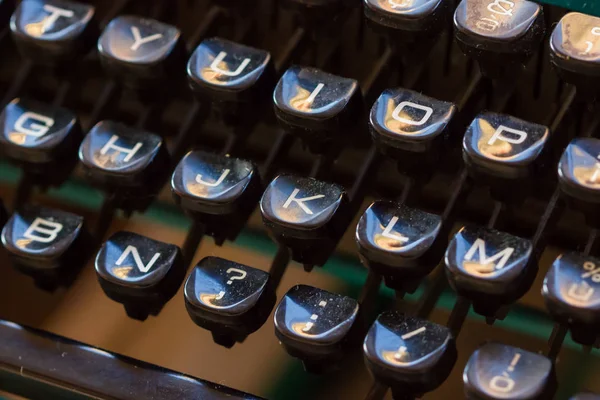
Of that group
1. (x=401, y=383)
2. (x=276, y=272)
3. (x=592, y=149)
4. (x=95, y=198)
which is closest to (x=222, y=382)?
(x=276, y=272)

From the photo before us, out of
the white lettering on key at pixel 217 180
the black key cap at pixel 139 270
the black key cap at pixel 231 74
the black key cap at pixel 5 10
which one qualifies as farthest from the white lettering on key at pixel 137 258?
the black key cap at pixel 5 10

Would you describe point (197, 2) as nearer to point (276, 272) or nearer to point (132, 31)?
point (132, 31)

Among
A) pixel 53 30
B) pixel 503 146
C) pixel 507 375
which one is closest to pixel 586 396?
pixel 507 375

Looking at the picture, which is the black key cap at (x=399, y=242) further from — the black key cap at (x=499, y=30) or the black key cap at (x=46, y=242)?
the black key cap at (x=46, y=242)

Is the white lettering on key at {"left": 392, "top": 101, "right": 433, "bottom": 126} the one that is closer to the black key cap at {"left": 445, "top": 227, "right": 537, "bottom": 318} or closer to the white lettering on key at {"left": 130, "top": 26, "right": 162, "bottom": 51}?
the black key cap at {"left": 445, "top": 227, "right": 537, "bottom": 318}

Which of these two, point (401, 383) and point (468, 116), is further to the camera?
point (468, 116)

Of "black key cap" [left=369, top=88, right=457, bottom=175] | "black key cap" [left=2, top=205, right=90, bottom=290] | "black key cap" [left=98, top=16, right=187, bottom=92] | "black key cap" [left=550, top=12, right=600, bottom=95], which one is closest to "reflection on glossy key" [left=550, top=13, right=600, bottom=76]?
"black key cap" [left=550, top=12, right=600, bottom=95]
